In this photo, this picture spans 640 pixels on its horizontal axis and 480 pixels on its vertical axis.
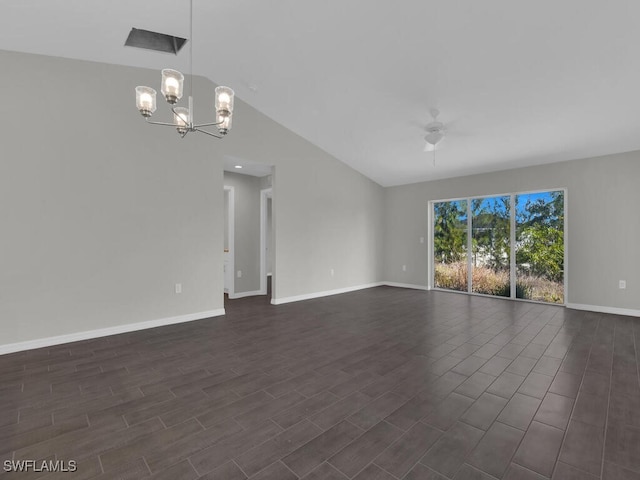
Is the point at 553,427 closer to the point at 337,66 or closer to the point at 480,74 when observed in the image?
the point at 480,74

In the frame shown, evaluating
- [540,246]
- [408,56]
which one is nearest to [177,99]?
[408,56]

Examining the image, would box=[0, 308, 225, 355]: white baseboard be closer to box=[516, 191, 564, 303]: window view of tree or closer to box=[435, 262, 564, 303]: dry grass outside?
box=[435, 262, 564, 303]: dry grass outside

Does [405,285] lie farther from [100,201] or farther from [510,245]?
[100,201]

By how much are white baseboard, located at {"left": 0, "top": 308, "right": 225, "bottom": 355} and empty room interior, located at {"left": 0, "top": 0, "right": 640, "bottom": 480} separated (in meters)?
0.02

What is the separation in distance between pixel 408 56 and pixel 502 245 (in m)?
4.24

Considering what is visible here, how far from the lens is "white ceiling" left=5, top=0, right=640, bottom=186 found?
8.75 ft

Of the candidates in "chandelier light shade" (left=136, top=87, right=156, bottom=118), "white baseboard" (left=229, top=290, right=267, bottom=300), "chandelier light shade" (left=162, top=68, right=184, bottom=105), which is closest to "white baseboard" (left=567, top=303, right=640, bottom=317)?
"white baseboard" (left=229, top=290, right=267, bottom=300)

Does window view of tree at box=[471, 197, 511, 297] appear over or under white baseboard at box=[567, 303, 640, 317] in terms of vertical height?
over

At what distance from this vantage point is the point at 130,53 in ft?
11.4

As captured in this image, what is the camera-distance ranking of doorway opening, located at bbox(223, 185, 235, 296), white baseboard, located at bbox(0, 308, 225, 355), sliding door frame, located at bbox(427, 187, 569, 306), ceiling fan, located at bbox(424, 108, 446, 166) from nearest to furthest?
1. white baseboard, located at bbox(0, 308, 225, 355)
2. ceiling fan, located at bbox(424, 108, 446, 166)
3. sliding door frame, located at bbox(427, 187, 569, 306)
4. doorway opening, located at bbox(223, 185, 235, 296)

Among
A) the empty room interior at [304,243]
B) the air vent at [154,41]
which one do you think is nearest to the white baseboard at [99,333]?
the empty room interior at [304,243]

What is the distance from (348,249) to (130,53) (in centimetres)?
482

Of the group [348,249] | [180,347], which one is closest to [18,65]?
[180,347]

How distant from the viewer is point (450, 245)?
261 inches
